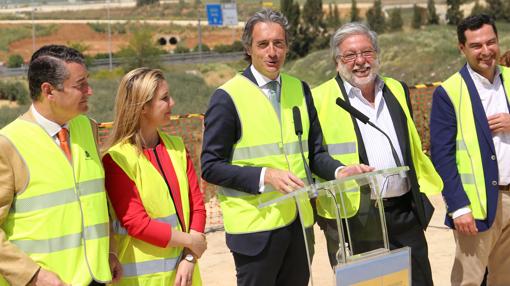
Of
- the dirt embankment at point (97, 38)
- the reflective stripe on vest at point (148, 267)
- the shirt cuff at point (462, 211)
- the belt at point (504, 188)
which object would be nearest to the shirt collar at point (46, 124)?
the reflective stripe on vest at point (148, 267)

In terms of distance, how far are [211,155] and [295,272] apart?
0.77 meters

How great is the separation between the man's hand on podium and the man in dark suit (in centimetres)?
3

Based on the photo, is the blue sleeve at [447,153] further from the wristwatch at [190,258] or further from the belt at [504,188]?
the wristwatch at [190,258]

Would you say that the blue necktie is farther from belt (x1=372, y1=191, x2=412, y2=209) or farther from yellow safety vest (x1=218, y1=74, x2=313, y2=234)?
belt (x1=372, y1=191, x2=412, y2=209)

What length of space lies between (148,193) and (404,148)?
1.47 meters

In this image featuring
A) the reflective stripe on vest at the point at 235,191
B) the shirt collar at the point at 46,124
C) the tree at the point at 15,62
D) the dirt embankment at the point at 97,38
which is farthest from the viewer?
the dirt embankment at the point at 97,38

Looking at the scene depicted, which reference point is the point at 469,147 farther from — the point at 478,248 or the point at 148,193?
the point at 148,193

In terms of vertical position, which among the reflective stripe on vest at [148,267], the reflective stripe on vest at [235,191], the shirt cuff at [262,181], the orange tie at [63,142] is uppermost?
the orange tie at [63,142]

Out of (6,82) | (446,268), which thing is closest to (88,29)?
(6,82)

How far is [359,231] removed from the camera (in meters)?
3.51

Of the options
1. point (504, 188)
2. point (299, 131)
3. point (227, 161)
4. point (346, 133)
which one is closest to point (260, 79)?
point (299, 131)

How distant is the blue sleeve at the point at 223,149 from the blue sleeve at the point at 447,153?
144 cm

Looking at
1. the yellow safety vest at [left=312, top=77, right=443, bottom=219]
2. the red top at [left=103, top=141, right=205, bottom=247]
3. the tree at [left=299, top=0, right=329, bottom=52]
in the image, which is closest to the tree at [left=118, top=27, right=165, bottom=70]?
the tree at [left=299, top=0, right=329, bottom=52]

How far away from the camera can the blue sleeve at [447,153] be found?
4.70 meters
